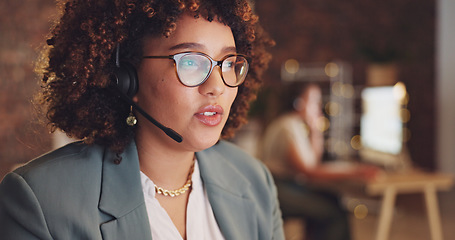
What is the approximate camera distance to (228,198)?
1.10 m

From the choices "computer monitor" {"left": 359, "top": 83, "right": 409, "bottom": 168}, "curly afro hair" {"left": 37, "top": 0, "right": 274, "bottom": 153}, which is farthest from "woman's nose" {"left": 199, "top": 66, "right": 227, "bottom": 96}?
"computer monitor" {"left": 359, "top": 83, "right": 409, "bottom": 168}

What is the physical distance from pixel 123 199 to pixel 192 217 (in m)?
0.19

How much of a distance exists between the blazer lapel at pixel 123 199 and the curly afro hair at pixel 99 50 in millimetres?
43

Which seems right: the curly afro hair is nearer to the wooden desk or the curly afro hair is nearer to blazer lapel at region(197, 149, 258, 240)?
blazer lapel at region(197, 149, 258, 240)

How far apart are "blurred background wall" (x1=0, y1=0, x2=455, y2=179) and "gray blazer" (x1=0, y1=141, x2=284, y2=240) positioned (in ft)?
10.4

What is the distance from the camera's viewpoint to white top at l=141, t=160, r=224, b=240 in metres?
0.97

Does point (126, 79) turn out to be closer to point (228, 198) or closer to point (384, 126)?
point (228, 198)

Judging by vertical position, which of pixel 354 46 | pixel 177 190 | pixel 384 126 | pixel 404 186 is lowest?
pixel 404 186

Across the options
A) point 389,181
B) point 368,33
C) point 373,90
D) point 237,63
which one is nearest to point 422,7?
point 368,33

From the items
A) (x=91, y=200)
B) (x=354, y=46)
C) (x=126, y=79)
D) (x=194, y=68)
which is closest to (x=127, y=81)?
(x=126, y=79)

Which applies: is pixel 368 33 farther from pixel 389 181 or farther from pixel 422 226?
pixel 389 181

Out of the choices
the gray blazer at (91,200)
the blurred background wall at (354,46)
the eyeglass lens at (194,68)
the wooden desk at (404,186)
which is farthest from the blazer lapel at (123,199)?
the blurred background wall at (354,46)

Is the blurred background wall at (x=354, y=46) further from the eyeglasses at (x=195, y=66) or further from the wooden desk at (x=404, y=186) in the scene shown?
the eyeglasses at (x=195, y=66)

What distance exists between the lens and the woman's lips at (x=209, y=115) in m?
0.93
